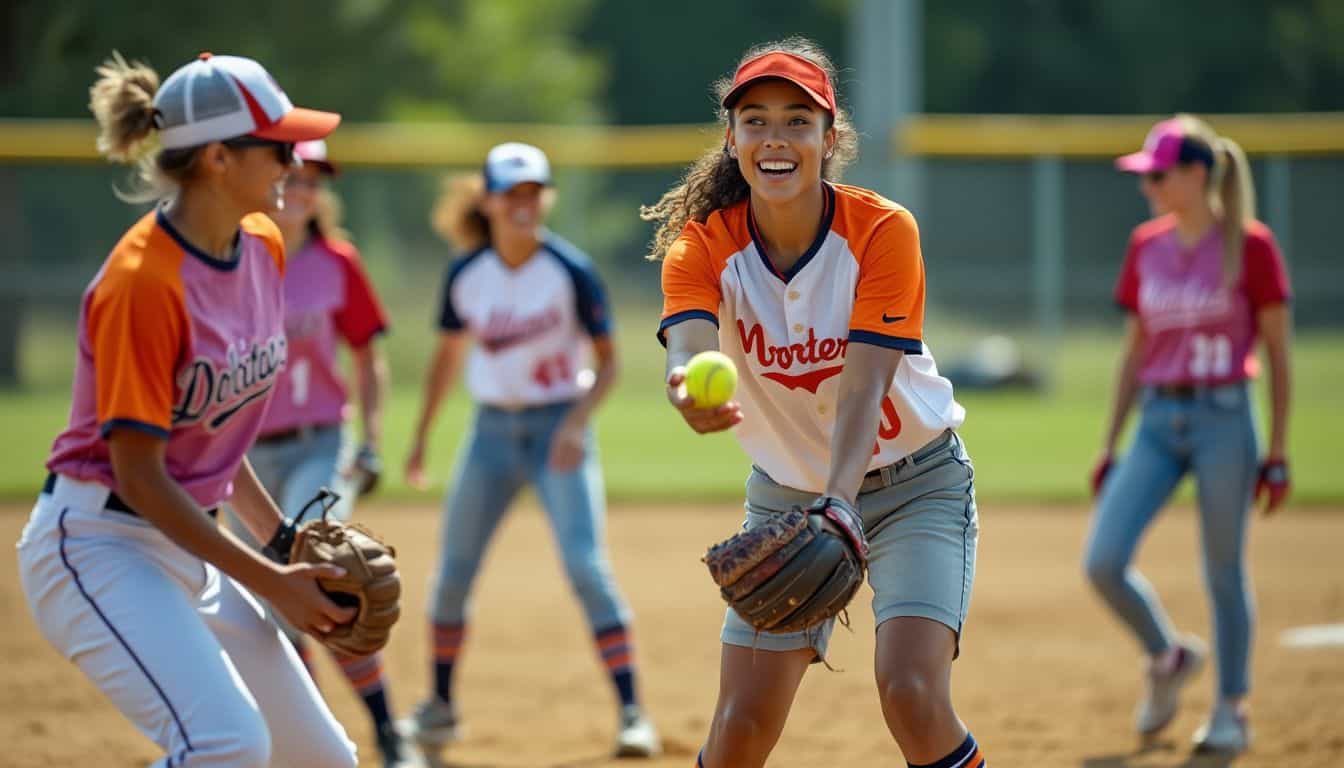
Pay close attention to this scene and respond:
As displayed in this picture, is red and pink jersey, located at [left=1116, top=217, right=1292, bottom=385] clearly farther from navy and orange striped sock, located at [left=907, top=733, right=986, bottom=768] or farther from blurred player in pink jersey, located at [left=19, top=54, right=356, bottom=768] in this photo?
blurred player in pink jersey, located at [left=19, top=54, right=356, bottom=768]

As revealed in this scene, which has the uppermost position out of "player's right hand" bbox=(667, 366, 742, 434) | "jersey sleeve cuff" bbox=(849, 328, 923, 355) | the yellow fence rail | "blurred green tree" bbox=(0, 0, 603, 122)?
"blurred green tree" bbox=(0, 0, 603, 122)

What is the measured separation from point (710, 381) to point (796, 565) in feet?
1.25

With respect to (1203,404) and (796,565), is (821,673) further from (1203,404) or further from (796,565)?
(796,565)

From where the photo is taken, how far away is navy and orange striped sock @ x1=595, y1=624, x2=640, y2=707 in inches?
198

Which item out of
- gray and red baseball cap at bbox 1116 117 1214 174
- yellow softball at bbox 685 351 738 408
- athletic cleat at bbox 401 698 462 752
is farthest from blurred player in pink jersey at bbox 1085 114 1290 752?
yellow softball at bbox 685 351 738 408

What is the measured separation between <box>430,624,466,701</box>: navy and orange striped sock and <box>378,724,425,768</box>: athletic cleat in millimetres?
431

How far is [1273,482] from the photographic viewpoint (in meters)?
4.93

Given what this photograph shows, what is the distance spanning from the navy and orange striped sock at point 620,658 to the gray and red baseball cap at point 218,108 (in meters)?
2.45

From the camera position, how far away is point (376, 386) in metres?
5.32

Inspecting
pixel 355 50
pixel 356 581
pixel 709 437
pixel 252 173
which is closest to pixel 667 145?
pixel 709 437

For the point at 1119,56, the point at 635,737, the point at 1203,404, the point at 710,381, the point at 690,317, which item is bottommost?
the point at 635,737

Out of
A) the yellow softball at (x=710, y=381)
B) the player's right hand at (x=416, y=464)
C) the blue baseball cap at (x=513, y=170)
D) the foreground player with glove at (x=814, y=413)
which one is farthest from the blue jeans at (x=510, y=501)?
the yellow softball at (x=710, y=381)

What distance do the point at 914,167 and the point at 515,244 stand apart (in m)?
12.2

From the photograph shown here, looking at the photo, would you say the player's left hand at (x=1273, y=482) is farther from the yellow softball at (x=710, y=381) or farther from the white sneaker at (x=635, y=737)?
the yellow softball at (x=710, y=381)
